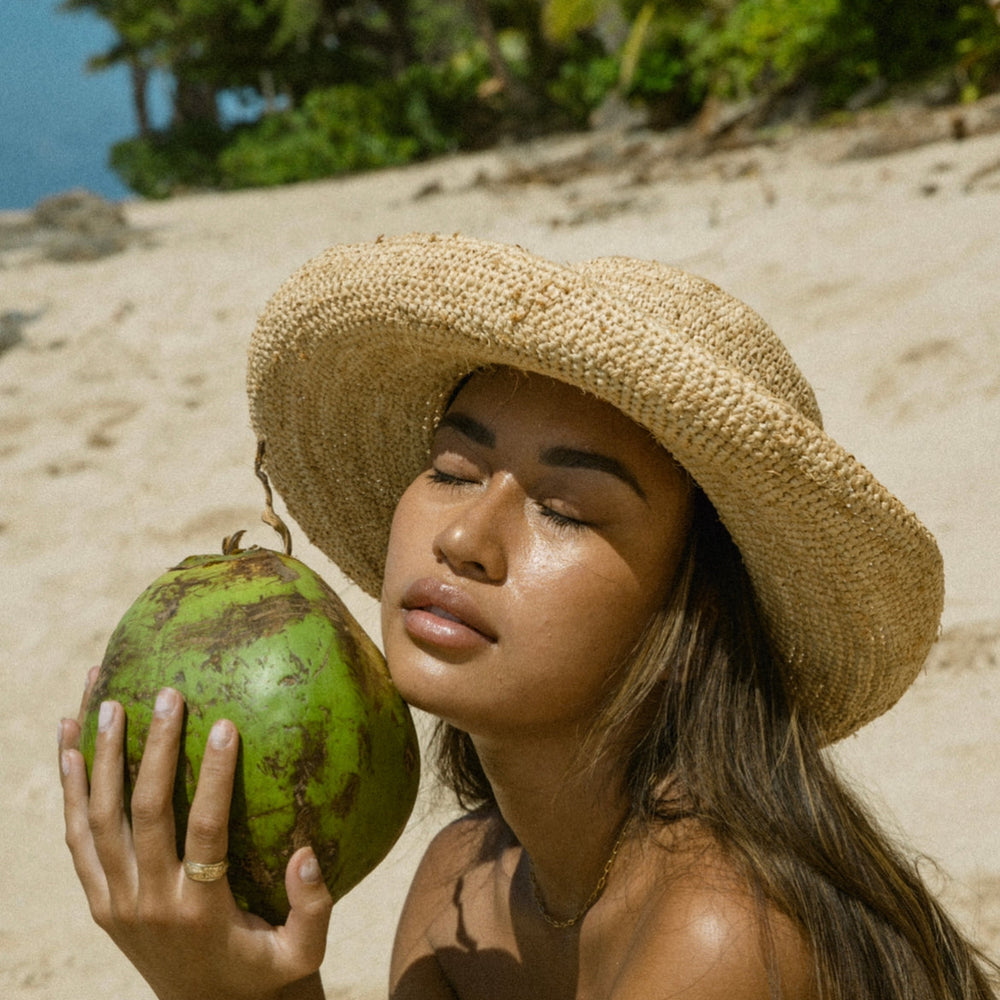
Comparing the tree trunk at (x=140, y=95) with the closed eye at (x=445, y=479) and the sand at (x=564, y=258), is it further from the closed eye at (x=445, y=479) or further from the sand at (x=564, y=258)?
the closed eye at (x=445, y=479)

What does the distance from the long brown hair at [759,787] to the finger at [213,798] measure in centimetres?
59

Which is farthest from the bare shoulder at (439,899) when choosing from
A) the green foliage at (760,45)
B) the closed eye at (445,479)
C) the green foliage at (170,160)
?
the green foliage at (170,160)

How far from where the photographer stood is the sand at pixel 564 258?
8.93 ft

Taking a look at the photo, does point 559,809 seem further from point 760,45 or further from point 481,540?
point 760,45

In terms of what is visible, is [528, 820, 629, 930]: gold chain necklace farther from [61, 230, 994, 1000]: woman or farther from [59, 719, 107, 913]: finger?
[59, 719, 107, 913]: finger

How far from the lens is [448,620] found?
4.96ft

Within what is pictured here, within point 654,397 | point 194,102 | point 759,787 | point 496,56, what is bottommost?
point 194,102

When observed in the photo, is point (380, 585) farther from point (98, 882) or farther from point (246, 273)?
point (246, 273)

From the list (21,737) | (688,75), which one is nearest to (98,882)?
(21,737)

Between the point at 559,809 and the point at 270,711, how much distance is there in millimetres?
609

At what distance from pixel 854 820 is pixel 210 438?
3.87m

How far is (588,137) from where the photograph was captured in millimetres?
15781

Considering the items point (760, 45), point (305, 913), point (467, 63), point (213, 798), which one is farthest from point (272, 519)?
point (467, 63)

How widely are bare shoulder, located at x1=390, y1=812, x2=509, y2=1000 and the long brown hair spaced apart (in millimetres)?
578
